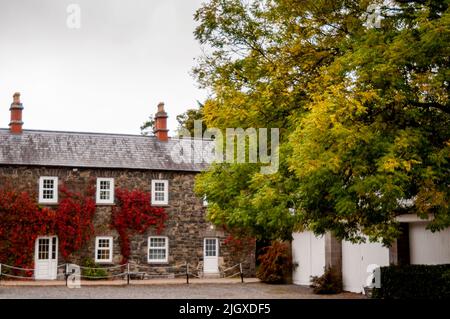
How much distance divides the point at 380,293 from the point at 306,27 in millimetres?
9115

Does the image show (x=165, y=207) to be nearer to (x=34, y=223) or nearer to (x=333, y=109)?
(x=34, y=223)

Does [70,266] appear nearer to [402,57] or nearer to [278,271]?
[278,271]

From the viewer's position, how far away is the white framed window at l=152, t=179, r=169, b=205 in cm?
3519

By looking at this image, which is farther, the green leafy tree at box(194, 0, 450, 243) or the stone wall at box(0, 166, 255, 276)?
the stone wall at box(0, 166, 255, 276)

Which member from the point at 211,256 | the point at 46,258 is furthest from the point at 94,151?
the point at 211,256

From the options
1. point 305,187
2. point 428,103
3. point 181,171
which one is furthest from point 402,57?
point 181,171

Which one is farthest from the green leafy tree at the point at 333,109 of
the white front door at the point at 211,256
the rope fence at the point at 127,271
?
the white front door at the point at 211,256

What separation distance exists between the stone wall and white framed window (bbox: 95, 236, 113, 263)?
22cm

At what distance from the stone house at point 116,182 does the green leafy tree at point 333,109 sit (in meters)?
17.4

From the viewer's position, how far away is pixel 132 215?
34250mm

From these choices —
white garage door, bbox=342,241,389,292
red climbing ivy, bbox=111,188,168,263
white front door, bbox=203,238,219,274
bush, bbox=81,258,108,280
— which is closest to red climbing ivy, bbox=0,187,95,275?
bush, bbox=81,258,108,280

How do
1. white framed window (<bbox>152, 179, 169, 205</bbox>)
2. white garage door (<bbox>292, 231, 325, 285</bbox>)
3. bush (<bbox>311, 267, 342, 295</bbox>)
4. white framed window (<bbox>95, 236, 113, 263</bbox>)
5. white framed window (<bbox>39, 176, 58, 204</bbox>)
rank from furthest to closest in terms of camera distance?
white framed window (<bbox>152, 179, 169, 205</bbox>) < white framed window (<bbox>95, 236, 113, 263</bbox>) < white framed window (<bbox>39, 176, 58, 204</bbox>) < white garage door (<bbox>292, 231, 325, 285</bbox>) < bush (<bbox>311, 267, 342, 295</bbox>)

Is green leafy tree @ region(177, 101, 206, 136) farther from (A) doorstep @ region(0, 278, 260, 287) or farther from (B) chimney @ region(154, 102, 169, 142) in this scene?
(A) doorstep @ region(0, 278, 260, 287)

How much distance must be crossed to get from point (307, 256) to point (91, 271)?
36.7ft
